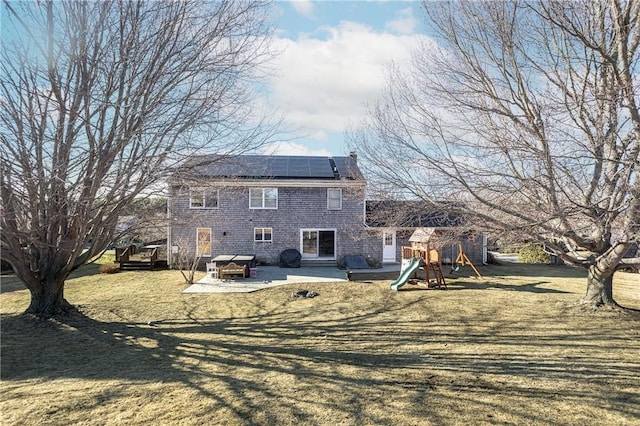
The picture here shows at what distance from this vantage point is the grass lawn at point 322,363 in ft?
→ 14.3

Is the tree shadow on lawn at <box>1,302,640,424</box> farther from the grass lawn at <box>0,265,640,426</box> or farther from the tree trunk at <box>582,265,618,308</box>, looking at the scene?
the tree trunk at <box>582,265,618,308</box>

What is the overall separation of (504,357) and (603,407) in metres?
1.91

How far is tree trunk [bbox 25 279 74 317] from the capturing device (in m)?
9.07

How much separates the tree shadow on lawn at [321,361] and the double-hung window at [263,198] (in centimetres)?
1143

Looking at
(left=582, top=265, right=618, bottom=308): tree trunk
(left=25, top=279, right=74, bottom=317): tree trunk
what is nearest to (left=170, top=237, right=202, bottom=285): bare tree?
(left=25, top=279, right=74, bottom=317): tree trunk

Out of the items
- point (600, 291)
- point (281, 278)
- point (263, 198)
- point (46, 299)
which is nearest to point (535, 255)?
point (600, 291)

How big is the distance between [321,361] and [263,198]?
1480cm

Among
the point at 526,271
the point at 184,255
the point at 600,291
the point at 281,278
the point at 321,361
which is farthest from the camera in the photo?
the point at 526,271

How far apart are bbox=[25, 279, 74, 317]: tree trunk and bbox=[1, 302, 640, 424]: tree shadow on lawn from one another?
370 millimetres

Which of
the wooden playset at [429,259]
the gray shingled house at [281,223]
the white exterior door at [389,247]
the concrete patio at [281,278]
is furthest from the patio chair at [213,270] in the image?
the white exterior door at [389,247]

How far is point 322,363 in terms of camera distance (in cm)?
608

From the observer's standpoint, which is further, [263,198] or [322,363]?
[263,198]

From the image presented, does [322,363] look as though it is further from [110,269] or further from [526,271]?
[526,271]

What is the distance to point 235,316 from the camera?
990cm
